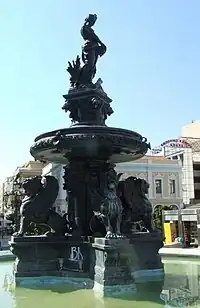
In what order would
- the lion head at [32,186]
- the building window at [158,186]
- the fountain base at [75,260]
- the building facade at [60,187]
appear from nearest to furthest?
1. the fountain base at [75,260]
2. the lion head at [32,186]
3. the building facade at [60,187]
4. the building window at [158,186]

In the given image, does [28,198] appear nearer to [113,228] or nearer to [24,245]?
[24,245]

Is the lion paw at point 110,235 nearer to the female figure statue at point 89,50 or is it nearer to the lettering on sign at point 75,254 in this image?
the lettering on sign at point 75,254

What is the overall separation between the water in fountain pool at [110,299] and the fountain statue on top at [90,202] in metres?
0.51

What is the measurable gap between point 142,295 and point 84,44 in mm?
6120

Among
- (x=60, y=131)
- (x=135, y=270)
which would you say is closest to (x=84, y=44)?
(x=60, y=131)

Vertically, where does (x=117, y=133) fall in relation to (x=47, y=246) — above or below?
Answer: above

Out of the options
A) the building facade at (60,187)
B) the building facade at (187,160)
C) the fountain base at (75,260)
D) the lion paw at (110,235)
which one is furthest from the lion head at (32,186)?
the building facade at (187,160)

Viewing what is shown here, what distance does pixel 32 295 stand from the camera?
7781mm

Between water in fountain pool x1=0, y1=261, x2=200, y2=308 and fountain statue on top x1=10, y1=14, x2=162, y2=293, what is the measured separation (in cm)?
51

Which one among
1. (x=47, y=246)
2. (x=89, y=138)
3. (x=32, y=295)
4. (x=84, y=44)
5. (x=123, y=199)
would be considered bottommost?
(x=32, y=295)

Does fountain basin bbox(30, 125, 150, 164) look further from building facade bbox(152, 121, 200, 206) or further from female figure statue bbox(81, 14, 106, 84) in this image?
building facade bbox(152, 121, 200, 206)

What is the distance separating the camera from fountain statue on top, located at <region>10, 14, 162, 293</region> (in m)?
8.36

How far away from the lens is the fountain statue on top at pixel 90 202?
836 centimetres

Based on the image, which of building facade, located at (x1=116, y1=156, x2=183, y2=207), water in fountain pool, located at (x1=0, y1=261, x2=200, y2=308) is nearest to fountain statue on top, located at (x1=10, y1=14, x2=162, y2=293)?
water in fountain pool, located at (x1=0, y1=261, x2=200, y2=308)
